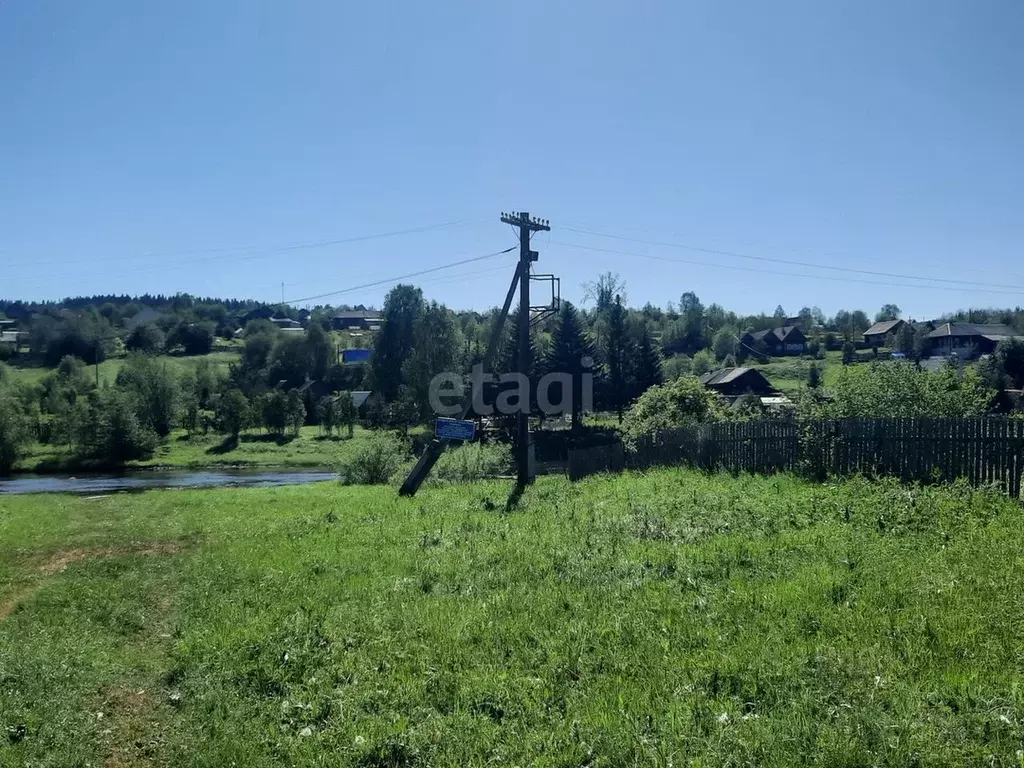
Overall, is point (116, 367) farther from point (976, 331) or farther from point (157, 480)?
point (976, 331)

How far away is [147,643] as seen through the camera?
8.09 metres

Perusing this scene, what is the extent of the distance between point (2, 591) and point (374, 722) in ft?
25.1

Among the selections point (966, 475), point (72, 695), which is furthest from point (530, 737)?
point (966, 475)

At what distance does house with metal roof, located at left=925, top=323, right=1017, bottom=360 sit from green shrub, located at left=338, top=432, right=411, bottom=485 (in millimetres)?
53272

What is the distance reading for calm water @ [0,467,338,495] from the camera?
1666 inches

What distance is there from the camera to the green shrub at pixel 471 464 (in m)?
29.9

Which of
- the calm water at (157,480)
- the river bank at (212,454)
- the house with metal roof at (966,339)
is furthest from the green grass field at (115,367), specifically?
the house with metal roof at (966,339)

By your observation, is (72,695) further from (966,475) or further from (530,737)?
(966,475)

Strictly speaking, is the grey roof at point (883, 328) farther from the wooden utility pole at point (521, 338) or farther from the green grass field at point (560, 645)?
the green grass field at point (560, 645)

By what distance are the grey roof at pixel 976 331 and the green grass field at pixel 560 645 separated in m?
68.1

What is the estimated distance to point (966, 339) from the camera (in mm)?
71062

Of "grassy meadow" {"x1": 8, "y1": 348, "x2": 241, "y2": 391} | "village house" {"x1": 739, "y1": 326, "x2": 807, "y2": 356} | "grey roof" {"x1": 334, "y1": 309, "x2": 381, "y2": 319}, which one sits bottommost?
"grassy meadow" {"x1": 8, "y1": 348, "x2": 241, "y2": 391}

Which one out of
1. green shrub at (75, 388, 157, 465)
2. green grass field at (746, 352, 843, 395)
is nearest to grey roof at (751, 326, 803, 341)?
green grass field at (746, 352, 843, 395)

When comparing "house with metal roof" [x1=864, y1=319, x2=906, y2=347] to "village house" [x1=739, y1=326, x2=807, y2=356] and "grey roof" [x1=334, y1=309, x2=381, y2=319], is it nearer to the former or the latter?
"village house" [x1=739, y1=326, x2=807, y2=356]
